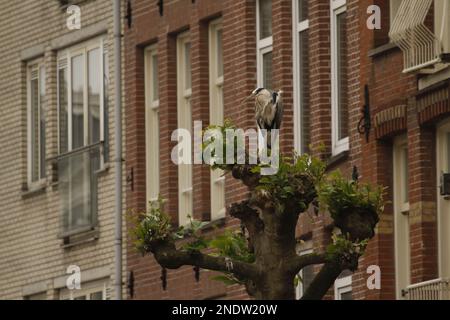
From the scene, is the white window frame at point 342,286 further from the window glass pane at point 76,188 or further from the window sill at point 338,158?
the window glass pane at point 76,188

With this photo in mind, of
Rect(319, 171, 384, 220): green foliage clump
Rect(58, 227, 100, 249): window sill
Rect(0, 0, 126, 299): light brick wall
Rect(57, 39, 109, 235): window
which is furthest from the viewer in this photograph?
Rect(0, 0, 126, 299): light brick wall

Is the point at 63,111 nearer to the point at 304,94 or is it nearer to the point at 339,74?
the point at 304,94

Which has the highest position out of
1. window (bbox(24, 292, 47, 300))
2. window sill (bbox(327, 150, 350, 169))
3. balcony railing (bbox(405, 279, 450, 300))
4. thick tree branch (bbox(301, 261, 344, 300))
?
window (bbox(24, 292, 47, 300))

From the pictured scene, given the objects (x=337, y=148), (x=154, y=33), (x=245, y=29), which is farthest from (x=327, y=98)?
(x=154, y=33)

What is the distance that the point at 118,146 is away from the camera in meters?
48.0

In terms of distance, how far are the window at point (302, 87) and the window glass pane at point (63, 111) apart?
405 inches

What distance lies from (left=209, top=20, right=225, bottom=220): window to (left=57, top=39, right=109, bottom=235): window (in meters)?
4.19

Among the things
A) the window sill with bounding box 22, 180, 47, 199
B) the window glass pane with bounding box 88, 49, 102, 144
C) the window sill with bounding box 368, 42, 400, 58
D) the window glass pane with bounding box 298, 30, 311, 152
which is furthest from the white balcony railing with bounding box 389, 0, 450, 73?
the window sill with bounding box 22, 180, 47, 199

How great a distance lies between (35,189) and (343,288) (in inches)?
524

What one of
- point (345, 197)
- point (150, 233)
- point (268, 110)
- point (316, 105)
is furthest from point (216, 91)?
point (345, 197)

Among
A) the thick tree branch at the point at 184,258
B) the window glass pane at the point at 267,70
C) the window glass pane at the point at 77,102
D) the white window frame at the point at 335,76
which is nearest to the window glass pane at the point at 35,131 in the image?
the window glass pane at the point at 77,102

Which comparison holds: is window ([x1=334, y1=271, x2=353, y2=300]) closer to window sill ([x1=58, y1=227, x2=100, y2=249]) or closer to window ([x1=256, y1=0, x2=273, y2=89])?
window ([x1=256, y1=0, x2=273, y2=89])

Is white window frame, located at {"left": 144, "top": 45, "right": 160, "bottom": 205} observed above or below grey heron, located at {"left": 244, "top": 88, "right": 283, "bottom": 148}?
above

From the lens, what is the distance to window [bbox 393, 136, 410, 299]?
3691cm
